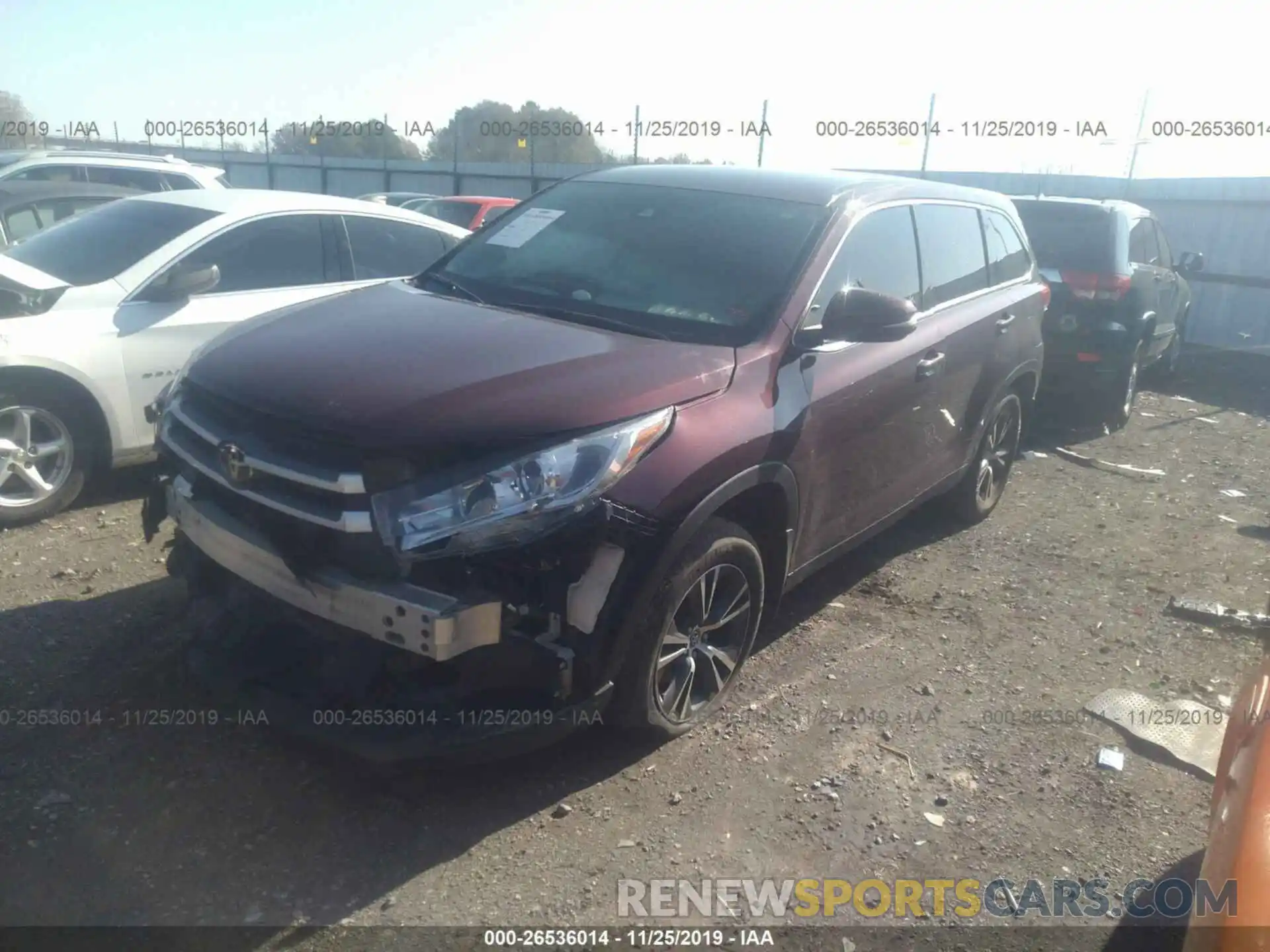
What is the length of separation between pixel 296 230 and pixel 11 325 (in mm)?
1688

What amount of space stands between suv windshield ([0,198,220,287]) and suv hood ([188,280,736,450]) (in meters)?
2.22

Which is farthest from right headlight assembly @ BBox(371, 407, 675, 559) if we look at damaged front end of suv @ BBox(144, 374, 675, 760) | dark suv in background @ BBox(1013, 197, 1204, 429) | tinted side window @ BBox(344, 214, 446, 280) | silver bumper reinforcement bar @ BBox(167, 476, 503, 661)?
dark suv in background @ BBox(1013, 197, 1204, 429)

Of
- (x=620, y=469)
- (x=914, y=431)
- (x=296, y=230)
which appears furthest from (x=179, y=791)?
(x=296, y=230)

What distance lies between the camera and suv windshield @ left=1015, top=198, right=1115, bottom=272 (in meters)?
8.39

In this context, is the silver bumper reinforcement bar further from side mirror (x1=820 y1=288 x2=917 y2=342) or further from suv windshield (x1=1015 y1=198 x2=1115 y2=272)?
suv windshield (x1=1015 y1=198 x2=1115 y2=272)

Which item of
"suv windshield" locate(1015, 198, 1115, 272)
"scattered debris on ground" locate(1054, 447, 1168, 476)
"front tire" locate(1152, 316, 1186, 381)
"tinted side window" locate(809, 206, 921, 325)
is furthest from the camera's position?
"front tire" locate(1152, 316, 1186, 381)

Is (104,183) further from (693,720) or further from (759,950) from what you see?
(759,950)

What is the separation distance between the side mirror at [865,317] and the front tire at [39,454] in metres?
3.75

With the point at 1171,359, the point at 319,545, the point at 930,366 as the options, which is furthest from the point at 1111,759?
the point at 1171,359

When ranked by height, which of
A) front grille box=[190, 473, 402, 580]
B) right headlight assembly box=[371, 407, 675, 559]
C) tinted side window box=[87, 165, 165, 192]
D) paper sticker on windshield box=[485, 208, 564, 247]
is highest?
paper sticker on windshield box=[485, 208, 564, 247]

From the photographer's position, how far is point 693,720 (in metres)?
3.54

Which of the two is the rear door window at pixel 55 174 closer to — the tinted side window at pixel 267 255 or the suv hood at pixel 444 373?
the tinted side window at pixel 267 255

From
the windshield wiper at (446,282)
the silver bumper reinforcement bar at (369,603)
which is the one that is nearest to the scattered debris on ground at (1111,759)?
the silver bumper reinforcement bar at (369,603)

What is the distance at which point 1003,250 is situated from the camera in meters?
5.79
